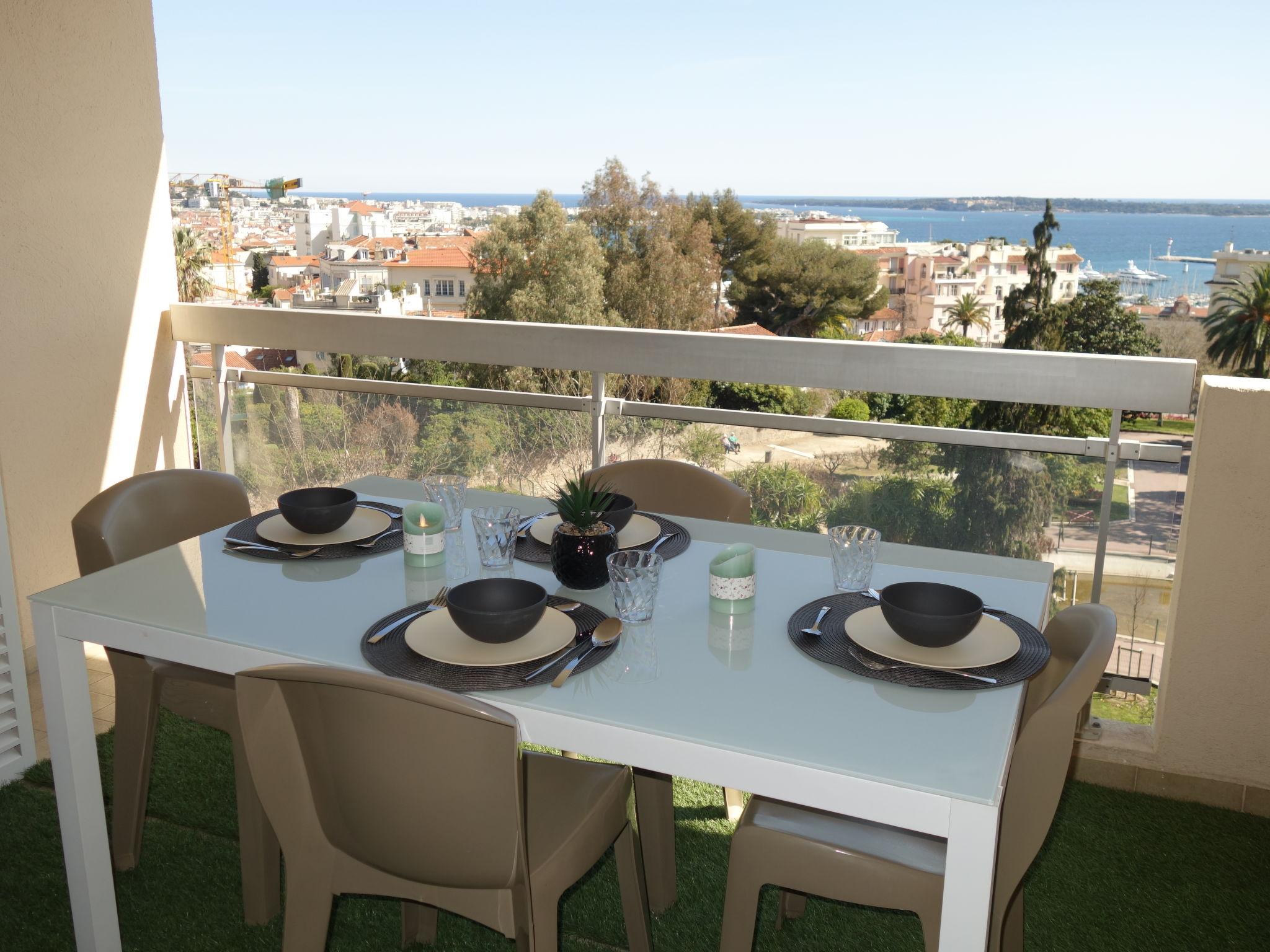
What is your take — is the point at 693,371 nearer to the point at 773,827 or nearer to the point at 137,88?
the point at 773,827

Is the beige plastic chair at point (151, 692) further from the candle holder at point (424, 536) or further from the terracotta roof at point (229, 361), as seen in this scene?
the terracotta roof at point (229, 361)

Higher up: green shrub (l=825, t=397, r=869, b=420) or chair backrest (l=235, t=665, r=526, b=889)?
green shrub (l=825, t=397, r=869, b=420)

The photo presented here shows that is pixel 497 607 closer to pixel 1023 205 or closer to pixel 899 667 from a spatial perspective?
pixel 899 667

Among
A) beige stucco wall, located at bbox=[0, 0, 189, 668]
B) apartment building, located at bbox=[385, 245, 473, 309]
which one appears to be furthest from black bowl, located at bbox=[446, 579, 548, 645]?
apartment building, located at bbox=[385, 245, 473, 309]

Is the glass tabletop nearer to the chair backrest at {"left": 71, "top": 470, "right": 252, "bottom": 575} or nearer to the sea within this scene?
the chair backrest at {"left": 71, "top": 470, "right": 252, "bottom": 575}

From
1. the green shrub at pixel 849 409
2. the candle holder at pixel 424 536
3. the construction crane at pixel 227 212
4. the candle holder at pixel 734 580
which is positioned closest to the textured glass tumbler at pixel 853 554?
the candle holder at pixel 734 580

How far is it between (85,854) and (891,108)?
1247 inches

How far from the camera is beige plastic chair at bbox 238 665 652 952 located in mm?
→ 1203

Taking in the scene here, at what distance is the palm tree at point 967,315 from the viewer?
72.9ft

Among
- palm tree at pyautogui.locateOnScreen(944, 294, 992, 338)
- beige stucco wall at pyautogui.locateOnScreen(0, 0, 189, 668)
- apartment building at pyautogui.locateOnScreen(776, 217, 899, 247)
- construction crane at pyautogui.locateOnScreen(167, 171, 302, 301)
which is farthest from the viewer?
apartment building at pyautogui.locateOnScreen(776, 217, 899, 247)

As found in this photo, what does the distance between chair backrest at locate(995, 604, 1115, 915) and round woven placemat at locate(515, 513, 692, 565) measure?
0.76 metres

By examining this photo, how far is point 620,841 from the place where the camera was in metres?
1.65

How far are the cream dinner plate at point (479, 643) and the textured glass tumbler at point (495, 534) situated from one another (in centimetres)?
24

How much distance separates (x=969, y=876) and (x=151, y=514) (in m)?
1.81
